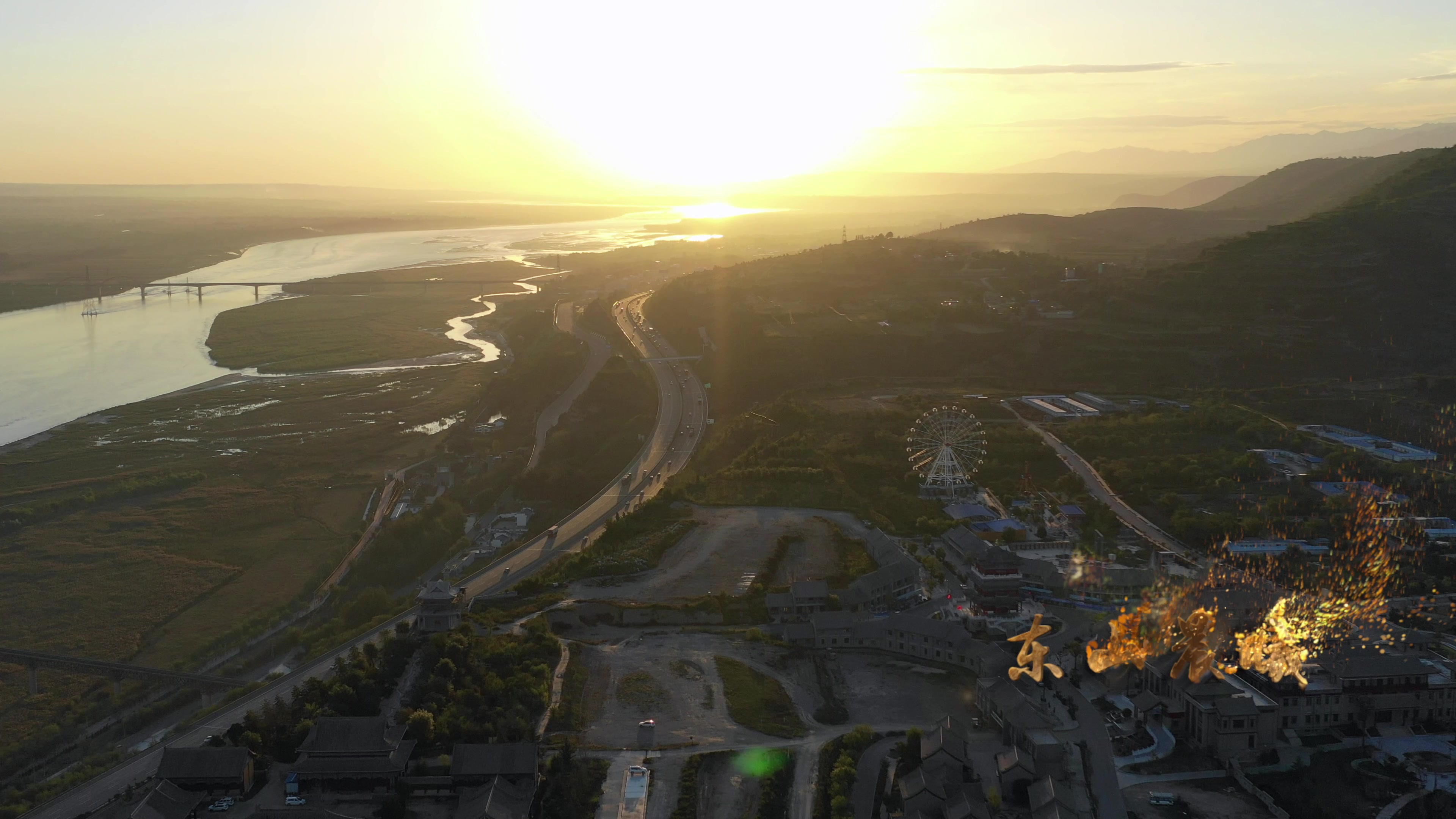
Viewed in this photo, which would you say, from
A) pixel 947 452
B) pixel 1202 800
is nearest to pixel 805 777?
pixel 1202 800

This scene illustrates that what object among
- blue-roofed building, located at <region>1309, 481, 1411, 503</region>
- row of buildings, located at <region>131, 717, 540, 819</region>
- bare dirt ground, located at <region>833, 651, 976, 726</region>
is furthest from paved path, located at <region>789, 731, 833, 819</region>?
blue-roofed building, located at <region>1309, 481, 1411, 503</region>

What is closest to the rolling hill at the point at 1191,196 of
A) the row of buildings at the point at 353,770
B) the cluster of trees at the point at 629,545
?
the cluster of trees at the point at 629,545

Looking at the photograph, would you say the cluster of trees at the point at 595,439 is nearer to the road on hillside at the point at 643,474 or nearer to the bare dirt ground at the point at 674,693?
the road on hillside at the point at 643,474

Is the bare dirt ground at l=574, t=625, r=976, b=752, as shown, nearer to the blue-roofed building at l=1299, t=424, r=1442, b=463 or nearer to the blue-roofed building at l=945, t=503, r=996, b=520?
the blue-roofed building at l=945, t=503, r=996, b=520

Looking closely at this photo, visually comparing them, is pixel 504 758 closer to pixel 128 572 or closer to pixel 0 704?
pixel 0 704

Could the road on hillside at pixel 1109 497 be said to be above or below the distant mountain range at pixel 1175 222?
below

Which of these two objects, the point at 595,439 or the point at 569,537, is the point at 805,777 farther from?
the point at 595,439
